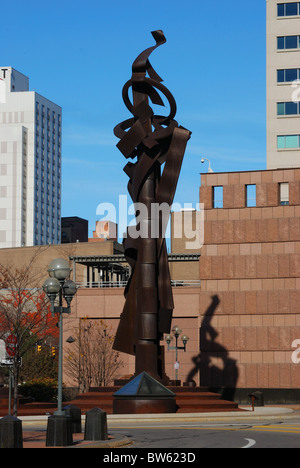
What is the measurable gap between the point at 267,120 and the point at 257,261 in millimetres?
24181

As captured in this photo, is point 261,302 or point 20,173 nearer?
point 261,302

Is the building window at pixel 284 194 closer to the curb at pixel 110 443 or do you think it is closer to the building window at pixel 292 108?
the building window at pixel 292 108

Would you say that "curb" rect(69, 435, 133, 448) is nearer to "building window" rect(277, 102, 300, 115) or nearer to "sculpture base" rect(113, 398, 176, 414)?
"sculpture base" rect(113, 398, 176, 414)

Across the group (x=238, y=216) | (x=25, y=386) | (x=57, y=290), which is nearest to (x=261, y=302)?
(x=238, y=216)

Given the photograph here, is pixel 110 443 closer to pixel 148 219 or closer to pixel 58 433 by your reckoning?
pixel 58 433

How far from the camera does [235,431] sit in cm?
3008

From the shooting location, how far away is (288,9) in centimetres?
Answer: 8625

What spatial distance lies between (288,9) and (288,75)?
22.6 ft

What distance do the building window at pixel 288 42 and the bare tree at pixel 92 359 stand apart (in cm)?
3392

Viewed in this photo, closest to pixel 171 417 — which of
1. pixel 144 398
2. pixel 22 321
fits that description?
pixel 144 398

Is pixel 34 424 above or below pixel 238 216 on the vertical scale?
below

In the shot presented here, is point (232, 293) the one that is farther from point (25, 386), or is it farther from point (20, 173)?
point (20, 173)

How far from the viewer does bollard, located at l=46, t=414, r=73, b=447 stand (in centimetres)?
2238

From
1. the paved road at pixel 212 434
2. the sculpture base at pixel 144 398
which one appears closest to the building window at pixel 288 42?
the sculpture base at pixel 144 398
